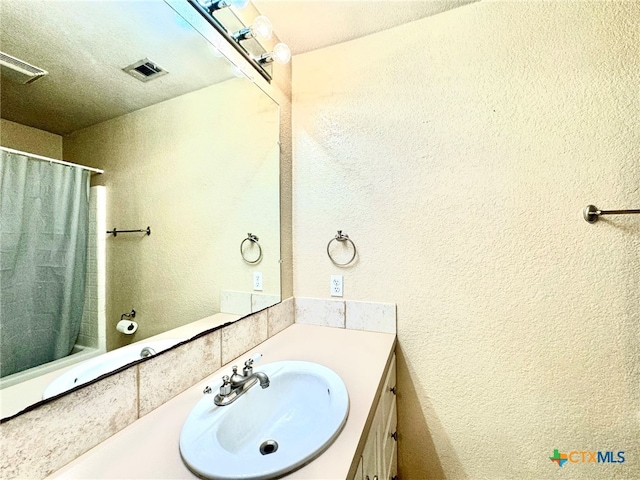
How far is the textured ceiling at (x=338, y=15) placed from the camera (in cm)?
117

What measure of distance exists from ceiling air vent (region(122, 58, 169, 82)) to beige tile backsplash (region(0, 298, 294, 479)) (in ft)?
2.67

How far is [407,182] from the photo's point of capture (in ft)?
4.10

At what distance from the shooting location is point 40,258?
21.5 inches

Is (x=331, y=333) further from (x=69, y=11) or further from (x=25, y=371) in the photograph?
(x=69, y=11)

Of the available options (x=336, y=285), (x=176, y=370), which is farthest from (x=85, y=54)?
(x=336, y=285)

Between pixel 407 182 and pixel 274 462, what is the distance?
3.76 ft

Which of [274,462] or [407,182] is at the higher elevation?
[407,182]

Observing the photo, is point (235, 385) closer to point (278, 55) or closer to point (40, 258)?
point (40, 258)

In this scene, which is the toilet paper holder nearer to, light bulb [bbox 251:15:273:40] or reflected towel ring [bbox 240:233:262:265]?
reflected towel ring [bbox 240:233:262:265]

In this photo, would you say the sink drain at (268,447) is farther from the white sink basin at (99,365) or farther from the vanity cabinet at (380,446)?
the white sink basin at (99,365)

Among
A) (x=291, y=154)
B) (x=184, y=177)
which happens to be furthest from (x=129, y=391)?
(x=291, y=154)

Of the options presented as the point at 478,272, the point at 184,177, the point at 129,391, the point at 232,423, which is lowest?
the point at 232,423

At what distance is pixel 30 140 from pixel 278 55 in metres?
0.98

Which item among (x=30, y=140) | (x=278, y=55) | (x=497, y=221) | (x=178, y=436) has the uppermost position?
(x=278, y=55)
